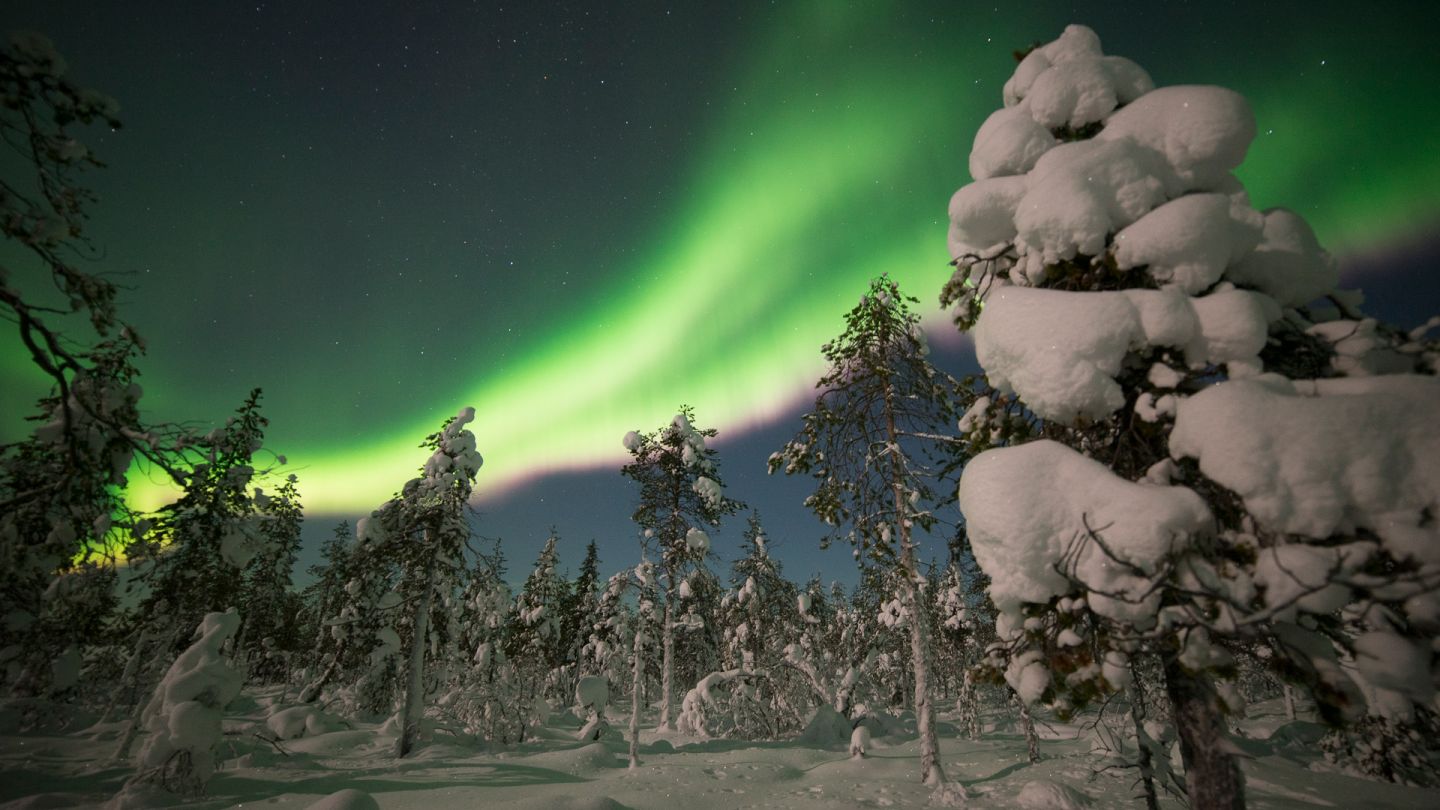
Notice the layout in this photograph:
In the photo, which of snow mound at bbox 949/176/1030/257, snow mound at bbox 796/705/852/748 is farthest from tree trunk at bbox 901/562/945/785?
snow mound at bbox 796/705/852/748

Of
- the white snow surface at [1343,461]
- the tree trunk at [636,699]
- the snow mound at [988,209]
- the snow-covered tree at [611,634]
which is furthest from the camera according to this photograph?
the snow-covered tree at [611,634]

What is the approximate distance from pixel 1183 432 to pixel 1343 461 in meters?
0.63

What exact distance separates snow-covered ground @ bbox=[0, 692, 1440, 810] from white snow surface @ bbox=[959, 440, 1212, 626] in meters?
7.24

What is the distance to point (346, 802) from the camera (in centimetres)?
709

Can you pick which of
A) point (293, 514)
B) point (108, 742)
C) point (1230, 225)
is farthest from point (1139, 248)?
point (293, 514)

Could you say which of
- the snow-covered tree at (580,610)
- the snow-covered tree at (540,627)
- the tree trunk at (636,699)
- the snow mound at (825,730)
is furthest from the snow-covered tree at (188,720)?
the snow-covered tree at (580,610)

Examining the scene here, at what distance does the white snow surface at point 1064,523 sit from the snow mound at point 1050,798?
26.6 feet

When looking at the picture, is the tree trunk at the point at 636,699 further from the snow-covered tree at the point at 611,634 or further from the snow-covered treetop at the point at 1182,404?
the snow-covered treetop at the point at 1182,404

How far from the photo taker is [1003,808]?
8469mm

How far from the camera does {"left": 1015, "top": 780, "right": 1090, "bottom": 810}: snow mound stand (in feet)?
28.0

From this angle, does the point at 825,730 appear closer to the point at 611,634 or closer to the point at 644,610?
the point at 644,610

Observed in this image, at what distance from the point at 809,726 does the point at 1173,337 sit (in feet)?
63.5

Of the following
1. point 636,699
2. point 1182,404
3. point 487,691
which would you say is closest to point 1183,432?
point 1182,404

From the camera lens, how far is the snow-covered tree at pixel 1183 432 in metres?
2.53
